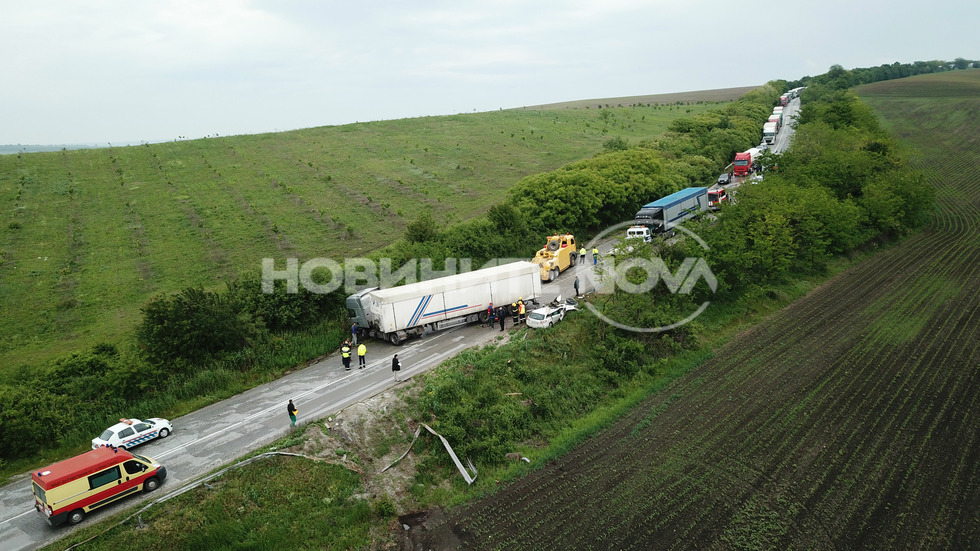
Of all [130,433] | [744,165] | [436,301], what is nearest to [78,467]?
[130,433]

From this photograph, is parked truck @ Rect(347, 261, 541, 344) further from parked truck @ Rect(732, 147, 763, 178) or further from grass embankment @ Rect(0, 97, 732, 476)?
parked truck @ Rect(732, 147, 763, 178)

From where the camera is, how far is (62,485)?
1691 cm

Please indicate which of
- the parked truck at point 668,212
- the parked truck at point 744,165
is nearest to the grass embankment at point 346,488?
the parked truck at point 668,212

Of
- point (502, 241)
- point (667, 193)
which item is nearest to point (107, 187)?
point (502, 241)

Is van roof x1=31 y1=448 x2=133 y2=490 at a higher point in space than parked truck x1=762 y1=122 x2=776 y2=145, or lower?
lower

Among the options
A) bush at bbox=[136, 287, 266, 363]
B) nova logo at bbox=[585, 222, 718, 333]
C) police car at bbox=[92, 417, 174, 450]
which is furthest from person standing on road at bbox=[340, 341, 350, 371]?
nova logo at bbox=[585, 222, 718, 333]

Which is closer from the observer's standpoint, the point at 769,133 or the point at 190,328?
the point at 190,328

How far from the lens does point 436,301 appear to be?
98.7ft

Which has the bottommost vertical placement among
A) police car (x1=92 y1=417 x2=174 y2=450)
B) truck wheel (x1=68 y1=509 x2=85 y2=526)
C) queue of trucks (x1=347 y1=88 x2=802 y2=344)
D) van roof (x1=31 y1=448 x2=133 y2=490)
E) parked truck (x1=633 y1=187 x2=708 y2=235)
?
truck wheel (x1=68 y1=509 x2=85 y2=526)

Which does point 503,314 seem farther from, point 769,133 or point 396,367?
point 769,133

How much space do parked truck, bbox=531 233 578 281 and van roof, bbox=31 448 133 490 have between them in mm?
25344

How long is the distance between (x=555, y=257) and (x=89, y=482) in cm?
2830

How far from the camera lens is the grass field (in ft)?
119

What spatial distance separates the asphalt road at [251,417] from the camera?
17.9 meters
